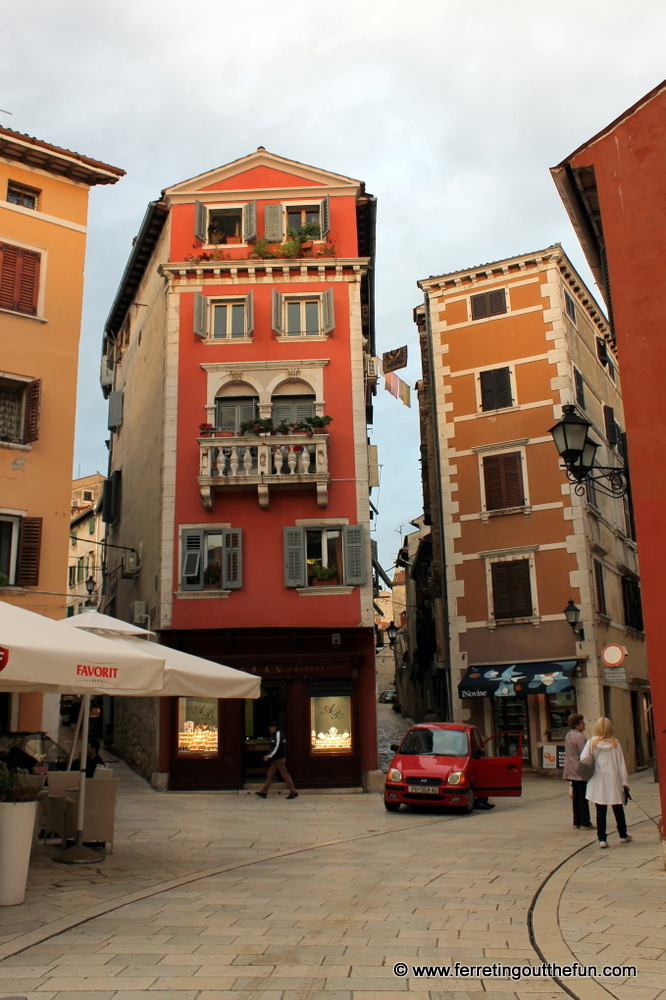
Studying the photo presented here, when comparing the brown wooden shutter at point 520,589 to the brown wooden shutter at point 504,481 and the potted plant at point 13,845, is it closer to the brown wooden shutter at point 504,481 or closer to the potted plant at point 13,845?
the brown wooden shutter at point 504,481

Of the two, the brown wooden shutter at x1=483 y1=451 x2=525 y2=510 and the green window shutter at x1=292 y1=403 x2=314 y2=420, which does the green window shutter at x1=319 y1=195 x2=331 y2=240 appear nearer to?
the green window shutter at x1=292 y1=403 x2=314 y2=420

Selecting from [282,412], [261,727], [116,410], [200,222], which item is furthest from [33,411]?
[116,410]

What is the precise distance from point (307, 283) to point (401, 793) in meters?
15.1

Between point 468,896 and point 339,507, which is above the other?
point 339,507

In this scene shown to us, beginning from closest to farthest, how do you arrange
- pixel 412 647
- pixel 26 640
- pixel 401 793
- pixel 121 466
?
pixel 26 640
pixel 401 793
pixel 121 466
pixel 412 647

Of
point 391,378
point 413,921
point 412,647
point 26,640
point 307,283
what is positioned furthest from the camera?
point 412,647

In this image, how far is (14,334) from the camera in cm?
2089

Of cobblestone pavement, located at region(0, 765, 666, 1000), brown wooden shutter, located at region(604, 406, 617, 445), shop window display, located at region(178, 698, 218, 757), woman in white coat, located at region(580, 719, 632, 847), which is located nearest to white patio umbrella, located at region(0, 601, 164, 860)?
cobblestone pavement, located at region(0, 765, 666, 1000)

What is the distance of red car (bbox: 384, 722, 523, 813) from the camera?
1738 cm

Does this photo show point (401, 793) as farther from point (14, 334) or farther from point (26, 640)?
point (14, 334)

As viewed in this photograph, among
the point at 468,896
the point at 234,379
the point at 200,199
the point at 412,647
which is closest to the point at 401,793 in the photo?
the point at 468,896

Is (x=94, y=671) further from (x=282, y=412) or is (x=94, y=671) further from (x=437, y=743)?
(x=282, y=412)

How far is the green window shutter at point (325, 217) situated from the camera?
2698cm

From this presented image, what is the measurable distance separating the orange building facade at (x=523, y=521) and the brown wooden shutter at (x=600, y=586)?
77mm
